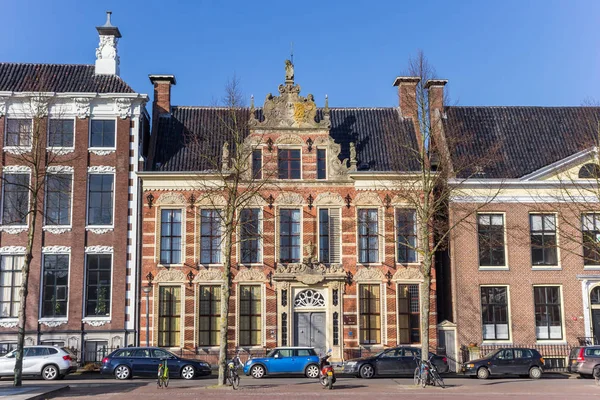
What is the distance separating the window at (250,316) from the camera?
3588 cm

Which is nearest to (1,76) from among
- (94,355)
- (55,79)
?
(55,79)

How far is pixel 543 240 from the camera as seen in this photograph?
121 feet

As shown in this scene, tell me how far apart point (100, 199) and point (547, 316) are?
23.3 metres

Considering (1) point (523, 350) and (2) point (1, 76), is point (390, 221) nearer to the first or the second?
(1) point (523, 350)

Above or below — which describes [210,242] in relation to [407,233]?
below

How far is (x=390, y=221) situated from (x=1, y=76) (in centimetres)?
2185

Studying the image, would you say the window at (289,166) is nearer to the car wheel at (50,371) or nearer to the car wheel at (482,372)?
the car wheel at (482,372)

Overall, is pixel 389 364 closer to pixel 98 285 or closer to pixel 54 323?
pixel 98 285

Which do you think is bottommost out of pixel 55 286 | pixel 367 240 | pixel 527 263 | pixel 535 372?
pixel 535 372

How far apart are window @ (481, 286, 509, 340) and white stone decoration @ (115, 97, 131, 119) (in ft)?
66.2

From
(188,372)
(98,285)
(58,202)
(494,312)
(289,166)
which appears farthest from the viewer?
(289,166)

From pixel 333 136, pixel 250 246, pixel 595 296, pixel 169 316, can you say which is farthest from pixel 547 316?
pixel 169 316

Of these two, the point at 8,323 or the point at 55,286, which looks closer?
the point at 8,323

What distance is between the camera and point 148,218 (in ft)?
119
